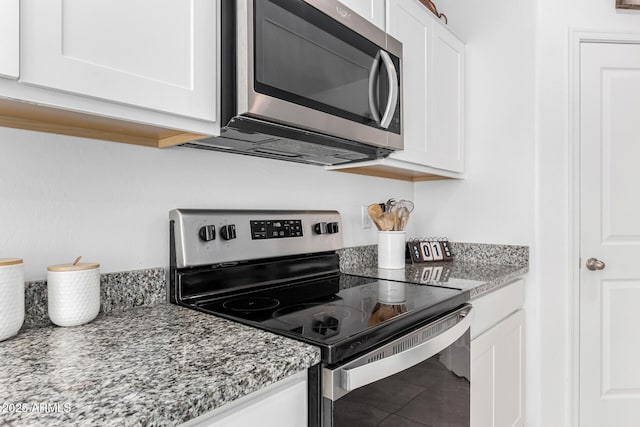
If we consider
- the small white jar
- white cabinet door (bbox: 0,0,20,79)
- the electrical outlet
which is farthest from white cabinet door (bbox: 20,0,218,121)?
the electrical outlet

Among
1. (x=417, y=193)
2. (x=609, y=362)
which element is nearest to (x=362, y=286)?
(x=417, y=193)

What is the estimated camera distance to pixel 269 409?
71 centimetres

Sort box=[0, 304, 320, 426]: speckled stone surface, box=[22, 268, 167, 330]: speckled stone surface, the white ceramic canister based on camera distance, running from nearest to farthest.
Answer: box=[0, 304, 320, 426]: speckled stone surface, the white ceramic canister, box=[22, 268, 167, 330]: speckled stone surface

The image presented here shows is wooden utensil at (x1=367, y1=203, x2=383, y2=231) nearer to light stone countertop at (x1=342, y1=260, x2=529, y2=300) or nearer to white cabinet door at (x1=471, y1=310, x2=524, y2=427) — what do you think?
light stone countertop at (x1=342, y1=260, x2=529, y2=300)

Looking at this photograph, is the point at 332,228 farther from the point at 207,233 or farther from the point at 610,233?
the point at 610,233

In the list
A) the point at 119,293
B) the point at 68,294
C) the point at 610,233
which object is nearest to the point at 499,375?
the point at 610,233

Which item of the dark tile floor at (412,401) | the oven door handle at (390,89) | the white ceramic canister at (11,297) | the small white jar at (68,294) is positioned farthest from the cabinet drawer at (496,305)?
the white ceramic canister at (11,297)

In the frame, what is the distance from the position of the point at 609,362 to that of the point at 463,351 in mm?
1239

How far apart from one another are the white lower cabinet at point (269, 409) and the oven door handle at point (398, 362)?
0.31 feet

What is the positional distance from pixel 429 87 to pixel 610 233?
1.17 m

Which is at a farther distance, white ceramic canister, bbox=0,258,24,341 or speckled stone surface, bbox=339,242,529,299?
speckled stone surface, bbox=339,242,529,299

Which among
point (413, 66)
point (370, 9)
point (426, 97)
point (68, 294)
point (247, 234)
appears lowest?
point (68, 294)

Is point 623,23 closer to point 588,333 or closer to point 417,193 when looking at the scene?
point 417,193

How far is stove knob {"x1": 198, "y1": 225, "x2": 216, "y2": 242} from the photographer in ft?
3.79
